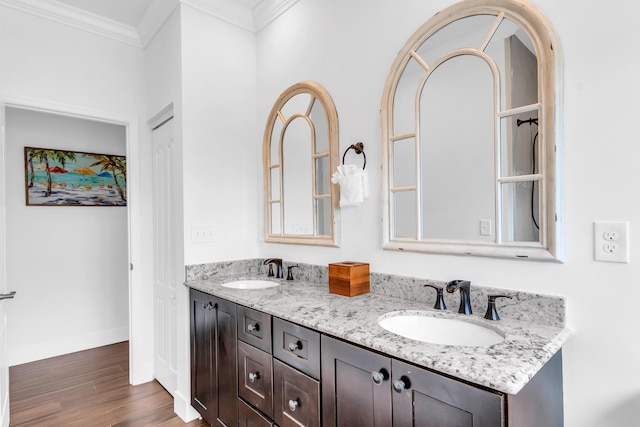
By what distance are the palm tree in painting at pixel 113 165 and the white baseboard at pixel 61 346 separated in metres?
1.41

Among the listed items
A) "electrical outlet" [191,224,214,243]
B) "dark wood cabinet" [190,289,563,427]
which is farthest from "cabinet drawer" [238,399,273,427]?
"electrical outlet" [191,224,214,243]

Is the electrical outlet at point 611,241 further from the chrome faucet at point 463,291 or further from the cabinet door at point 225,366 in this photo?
the cabinet door at point 225,366

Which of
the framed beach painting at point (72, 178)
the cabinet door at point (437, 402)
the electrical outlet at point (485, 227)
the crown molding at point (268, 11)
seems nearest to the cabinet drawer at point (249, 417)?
the cabinet door at point (437, 402)

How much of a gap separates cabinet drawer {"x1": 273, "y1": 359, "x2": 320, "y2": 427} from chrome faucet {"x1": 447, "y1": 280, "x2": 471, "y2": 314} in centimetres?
62

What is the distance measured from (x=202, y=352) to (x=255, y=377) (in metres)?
0.62

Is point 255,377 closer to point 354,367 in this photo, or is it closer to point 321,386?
point 321,386

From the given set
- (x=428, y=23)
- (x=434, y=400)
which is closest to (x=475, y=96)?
(x=428, y=23)

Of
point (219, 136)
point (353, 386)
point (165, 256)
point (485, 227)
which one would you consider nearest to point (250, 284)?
point (165, 256)

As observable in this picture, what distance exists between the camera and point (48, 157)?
3.24 m

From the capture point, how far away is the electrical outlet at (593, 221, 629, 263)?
106 centimetres

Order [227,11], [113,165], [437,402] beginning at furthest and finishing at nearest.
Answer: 1. [113,165]
2. [227,11]
3. [437,402]

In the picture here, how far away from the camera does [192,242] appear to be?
7.36 ft

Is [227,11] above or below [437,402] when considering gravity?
above

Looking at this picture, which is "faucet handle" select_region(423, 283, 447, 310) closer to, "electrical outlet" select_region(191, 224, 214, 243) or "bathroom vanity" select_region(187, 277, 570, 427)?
"bathroom vanity" select_region(187, 277, 570, 427)
